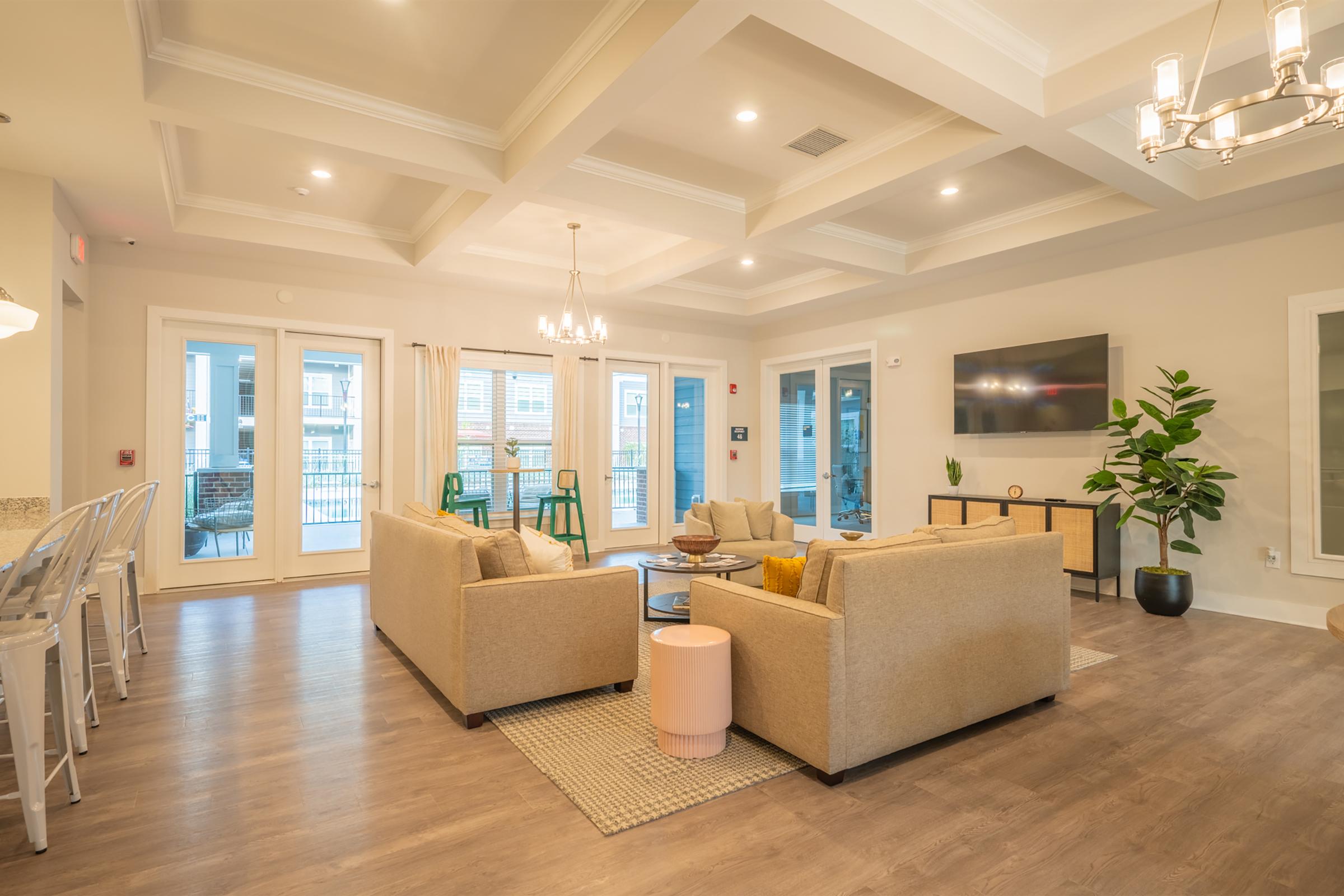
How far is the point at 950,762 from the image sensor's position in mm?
2594

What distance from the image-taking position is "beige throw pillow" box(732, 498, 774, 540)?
5.82 metres

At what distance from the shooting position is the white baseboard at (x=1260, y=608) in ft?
14.8

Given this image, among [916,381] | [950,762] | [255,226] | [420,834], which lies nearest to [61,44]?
[255,226]

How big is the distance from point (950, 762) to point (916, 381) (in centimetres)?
493

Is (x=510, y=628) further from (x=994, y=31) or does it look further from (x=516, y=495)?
(x=516, y=495)

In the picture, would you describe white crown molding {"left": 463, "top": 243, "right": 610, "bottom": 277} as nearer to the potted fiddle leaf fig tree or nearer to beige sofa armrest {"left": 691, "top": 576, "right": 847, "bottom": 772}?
beige sofa armrest {"left": 691, "top": 576, "right": 847, "bottom": 772}

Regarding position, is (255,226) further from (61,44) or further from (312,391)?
(61,44)

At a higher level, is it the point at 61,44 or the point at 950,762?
the point at 61,44

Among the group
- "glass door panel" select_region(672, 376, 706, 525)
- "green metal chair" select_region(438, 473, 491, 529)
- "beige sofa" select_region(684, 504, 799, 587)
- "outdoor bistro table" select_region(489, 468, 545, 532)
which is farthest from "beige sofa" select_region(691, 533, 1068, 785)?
"glass door panel" select_region(672, 376, 706, 525)

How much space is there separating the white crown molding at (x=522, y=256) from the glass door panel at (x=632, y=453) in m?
1.42

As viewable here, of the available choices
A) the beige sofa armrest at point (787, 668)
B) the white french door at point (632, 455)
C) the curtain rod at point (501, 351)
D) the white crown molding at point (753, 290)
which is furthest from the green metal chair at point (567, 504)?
the beige sofa armrest at point (787, 668)

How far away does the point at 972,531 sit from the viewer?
3.14m

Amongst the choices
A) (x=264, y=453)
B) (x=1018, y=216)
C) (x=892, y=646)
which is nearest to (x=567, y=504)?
(x=264, y=453)

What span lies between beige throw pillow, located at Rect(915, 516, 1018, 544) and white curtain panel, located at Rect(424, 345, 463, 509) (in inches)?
192
